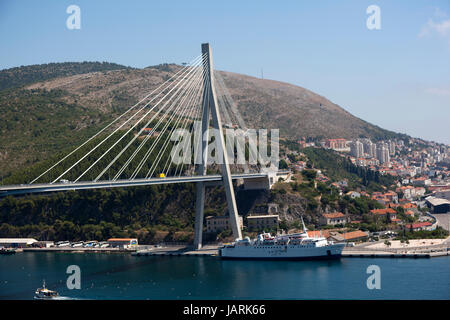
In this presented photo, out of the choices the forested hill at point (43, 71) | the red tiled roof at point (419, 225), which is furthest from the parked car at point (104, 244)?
the forested hill at point (43, 71)

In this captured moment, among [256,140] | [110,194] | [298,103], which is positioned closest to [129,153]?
[110,194]

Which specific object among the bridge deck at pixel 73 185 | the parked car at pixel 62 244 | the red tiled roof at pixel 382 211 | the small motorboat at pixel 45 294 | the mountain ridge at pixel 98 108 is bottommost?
the parked car at pixel 62 244

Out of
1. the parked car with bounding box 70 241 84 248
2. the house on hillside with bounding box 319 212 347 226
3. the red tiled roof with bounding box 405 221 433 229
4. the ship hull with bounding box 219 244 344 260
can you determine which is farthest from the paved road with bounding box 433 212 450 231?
the parked car with bounding box 70 241 84 248

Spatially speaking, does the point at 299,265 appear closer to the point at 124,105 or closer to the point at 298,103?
the point at 124,105

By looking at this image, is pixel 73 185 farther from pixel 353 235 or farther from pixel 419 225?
pixel 419 225

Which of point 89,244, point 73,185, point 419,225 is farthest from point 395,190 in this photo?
point 73,185

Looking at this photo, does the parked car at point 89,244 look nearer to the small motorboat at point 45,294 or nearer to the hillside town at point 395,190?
the hillside town at point 395,190

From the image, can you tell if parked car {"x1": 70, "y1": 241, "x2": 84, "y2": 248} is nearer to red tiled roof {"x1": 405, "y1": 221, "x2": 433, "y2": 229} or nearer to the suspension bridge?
the suspension bridge

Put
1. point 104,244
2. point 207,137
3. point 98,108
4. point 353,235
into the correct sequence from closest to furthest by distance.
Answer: point 207,137 < point 353,235 < point 104,244 < point 98,108
